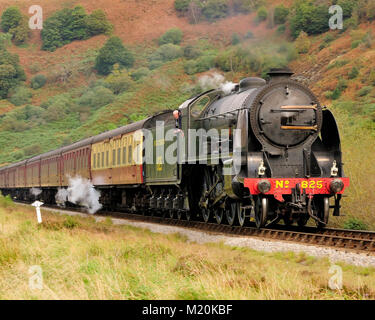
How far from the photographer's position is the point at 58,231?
604 inches

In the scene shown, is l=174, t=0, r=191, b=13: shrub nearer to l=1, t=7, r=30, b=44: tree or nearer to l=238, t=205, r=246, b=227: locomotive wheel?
l=1, t=7, r=30, b=44: tree

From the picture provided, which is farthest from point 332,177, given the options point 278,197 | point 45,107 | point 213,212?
point 45,107

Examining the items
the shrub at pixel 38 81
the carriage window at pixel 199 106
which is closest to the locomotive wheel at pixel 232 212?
the carriage window at pixel 199 106

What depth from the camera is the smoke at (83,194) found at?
31.3 meters

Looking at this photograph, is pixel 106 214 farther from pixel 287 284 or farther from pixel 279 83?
pixel 287 284

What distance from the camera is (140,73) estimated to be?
112062 mm

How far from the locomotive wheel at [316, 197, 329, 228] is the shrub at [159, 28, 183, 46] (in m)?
112

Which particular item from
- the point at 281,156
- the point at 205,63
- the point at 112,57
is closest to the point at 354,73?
the point at 205,63

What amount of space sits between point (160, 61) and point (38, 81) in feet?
93.6

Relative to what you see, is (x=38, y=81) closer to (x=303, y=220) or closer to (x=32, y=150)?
(x=32, y=150)

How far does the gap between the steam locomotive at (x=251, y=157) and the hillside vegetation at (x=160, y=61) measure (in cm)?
555

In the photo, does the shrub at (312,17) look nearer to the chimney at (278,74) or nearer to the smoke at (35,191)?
the smoke at (35,191)

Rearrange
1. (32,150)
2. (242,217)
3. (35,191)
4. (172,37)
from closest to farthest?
(242,217), (35,191), (32,150), (172,37)

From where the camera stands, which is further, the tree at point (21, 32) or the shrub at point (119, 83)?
the tree at point (21, 32)
